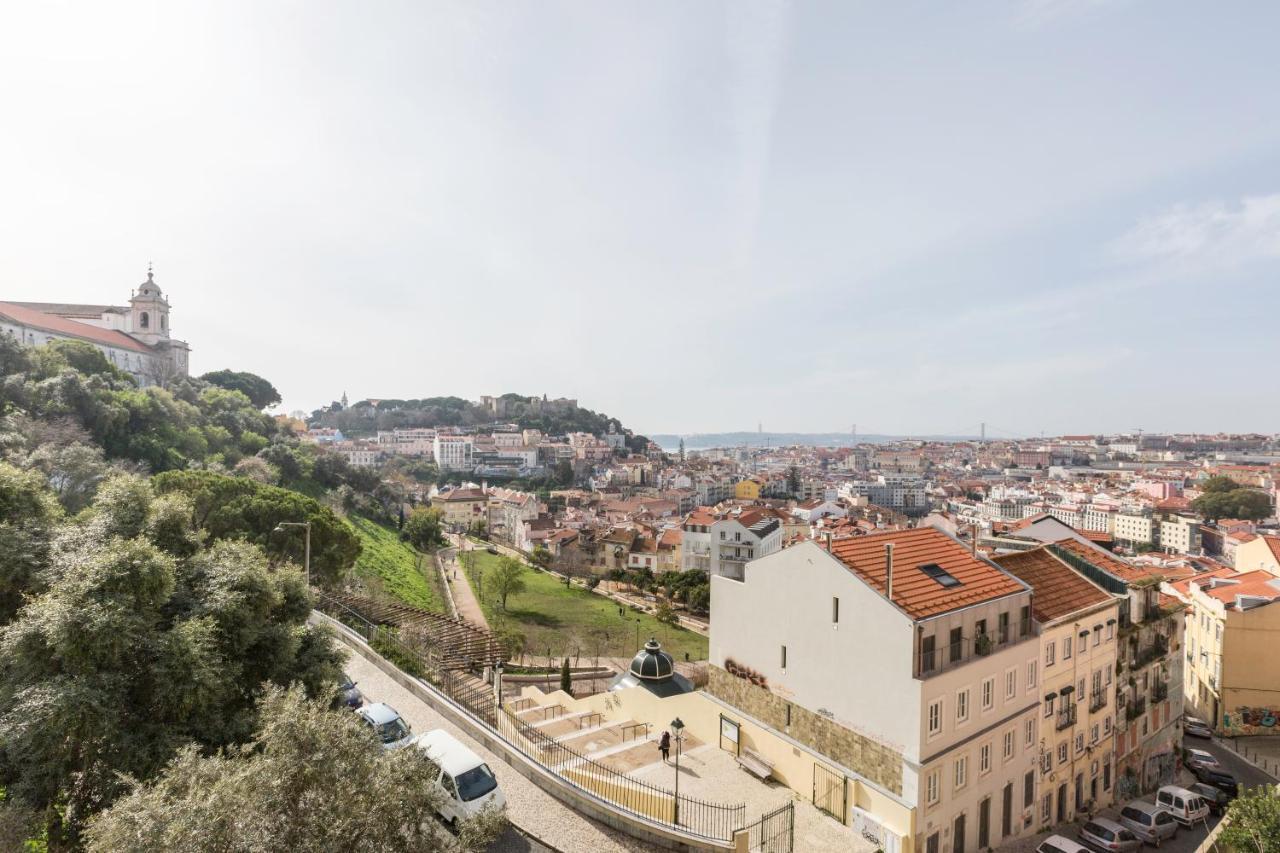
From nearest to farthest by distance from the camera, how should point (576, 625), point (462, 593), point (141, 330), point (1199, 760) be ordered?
1. point (1199, 760)
2. point (576, 625)
3. point (462, 593)
4. point (141, 330)

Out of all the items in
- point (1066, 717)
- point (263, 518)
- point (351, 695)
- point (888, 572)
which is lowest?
point (1066, 717)

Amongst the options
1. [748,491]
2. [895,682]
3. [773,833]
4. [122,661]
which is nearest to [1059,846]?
[895,682]

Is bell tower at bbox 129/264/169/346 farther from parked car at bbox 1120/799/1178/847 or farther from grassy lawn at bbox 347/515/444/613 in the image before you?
parked car at bbox 1120/799/1178/847

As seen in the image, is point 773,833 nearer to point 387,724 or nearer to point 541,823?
point 541,823

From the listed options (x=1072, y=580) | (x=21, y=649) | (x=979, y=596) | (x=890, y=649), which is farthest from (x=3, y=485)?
(x=1072, y=580)

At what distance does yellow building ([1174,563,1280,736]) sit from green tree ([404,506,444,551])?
6417cm

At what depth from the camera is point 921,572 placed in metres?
17.6

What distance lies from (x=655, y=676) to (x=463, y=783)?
1052 centimetres

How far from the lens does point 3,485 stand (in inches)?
556

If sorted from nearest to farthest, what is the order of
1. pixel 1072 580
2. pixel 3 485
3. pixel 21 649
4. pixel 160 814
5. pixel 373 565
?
pixel 160 814, pixel 21 649, pixel 3 485, pixel 1072 580, pixel 373 565

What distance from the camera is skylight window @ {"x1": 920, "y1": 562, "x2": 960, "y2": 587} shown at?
17.6m

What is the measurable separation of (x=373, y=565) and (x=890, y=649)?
134 feet

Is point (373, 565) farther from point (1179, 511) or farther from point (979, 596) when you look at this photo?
point (1179, 511)

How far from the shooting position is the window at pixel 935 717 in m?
15.0
